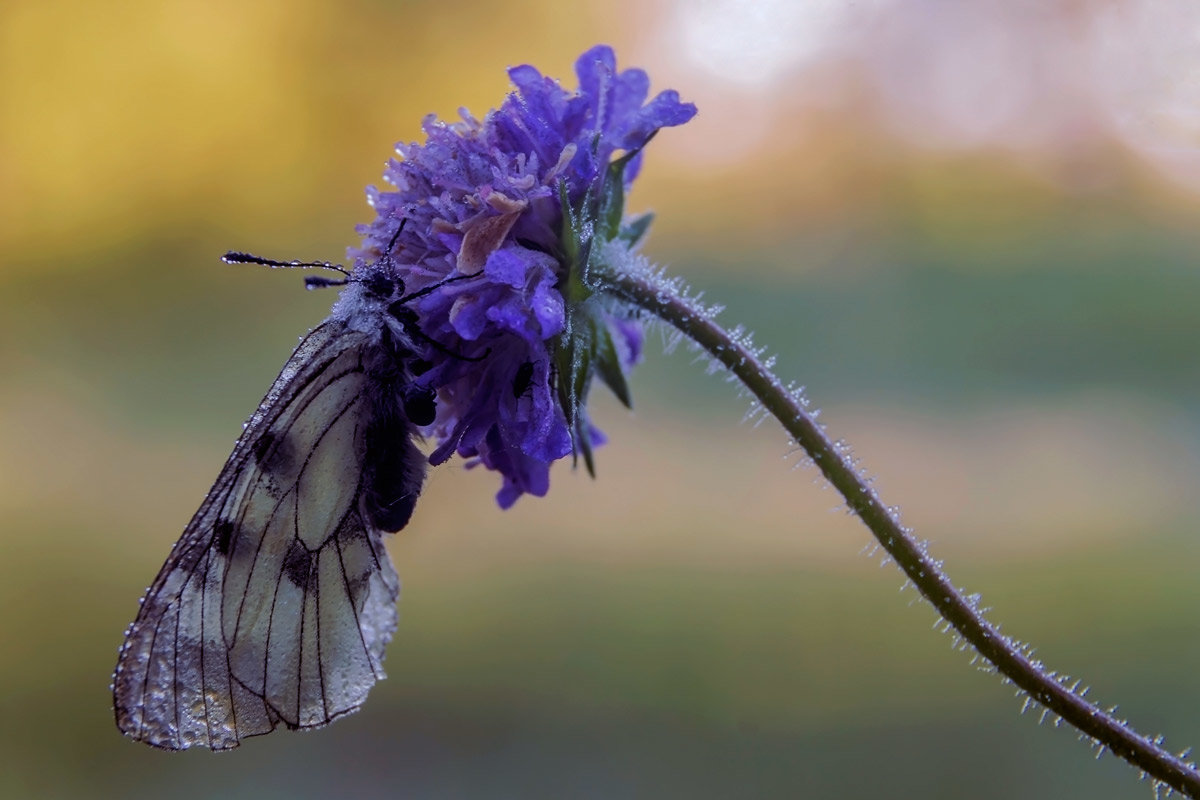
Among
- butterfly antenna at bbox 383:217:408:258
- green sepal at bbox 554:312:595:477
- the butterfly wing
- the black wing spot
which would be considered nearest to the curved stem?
green sepal at bbox 554:312:595:477

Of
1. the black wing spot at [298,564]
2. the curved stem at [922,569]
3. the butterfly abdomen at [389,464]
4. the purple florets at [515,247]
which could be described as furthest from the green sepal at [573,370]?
the black wing spot at [298,564]

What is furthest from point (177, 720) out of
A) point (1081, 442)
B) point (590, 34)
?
point (1081, 442)

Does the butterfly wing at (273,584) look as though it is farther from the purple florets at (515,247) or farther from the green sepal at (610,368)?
the green sepal at (610,368)

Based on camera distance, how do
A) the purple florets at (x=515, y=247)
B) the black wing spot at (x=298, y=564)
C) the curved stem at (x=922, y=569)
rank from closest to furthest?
the curved stem at (x=922, y=569) → the purple florets at (x=515, y=247) → the black wing spot at (x=298, y=564)

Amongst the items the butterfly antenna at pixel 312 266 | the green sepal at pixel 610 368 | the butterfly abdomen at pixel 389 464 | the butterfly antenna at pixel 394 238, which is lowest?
the butterfly abdomen at pixel 389 464

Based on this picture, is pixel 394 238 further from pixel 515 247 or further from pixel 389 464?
pixel 389 464

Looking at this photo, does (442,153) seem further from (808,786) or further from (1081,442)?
(1081,442)

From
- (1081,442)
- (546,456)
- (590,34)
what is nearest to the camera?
(546,456)
